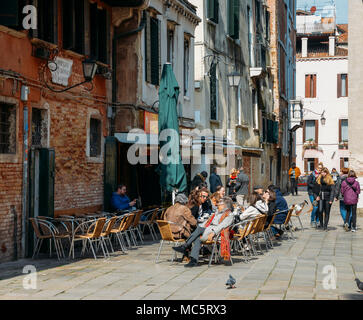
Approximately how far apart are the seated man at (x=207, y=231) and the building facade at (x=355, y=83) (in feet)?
43.4

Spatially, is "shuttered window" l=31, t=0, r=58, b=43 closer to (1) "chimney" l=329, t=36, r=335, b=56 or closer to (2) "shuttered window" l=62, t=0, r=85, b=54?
(2) "shuttered window" l=62, t=0, r=85, b=54

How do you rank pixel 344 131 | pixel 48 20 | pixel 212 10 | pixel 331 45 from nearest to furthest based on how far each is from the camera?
1. pixel 48 20
2. pixel 212 10
3. pixel 344 131
4. pixel 331 45

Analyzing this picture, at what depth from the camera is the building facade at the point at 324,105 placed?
57.9 meters

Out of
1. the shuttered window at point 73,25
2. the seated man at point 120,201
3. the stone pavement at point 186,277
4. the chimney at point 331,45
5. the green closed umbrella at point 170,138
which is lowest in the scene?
the stone pavement at point 186,277

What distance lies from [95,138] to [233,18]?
14.2m

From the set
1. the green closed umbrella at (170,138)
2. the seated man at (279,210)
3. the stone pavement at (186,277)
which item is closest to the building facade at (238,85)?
the seated man at (279,210)

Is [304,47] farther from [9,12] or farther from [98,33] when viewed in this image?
[9,12]

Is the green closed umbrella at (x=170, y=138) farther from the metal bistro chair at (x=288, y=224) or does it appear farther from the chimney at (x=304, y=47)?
the chimney at (x=304, y=47)

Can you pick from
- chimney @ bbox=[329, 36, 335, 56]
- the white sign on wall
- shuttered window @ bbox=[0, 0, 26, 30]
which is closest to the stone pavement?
the white sign on wall

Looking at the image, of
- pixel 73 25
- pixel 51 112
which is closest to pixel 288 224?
pixel 51 112

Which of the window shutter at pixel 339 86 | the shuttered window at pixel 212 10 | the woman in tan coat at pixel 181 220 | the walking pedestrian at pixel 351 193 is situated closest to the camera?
the woman in tan coat at pixel 181 220

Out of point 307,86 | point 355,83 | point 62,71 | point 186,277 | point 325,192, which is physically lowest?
point 186,277

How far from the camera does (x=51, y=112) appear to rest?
552 inches
